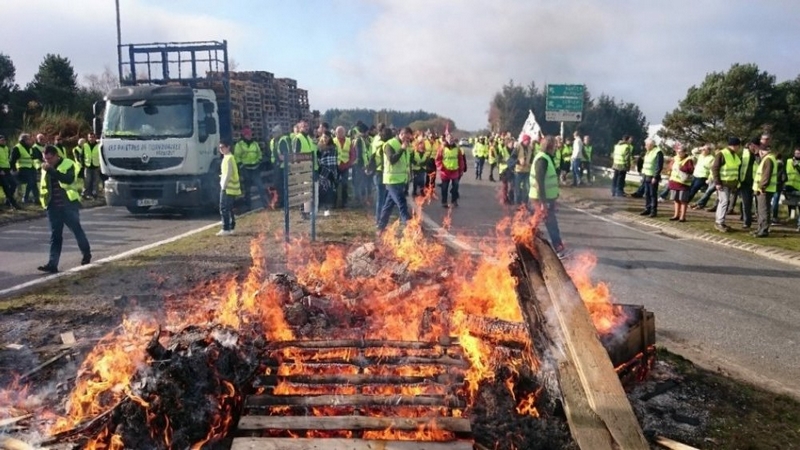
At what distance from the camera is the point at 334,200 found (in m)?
14.3

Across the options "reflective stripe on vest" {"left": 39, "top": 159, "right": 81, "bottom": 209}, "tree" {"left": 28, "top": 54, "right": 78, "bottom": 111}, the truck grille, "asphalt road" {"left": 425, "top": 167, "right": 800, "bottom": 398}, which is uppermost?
"tree" {"left": 28, "top": 54, "right": 78, "bottom": 111}

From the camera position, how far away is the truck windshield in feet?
41.9

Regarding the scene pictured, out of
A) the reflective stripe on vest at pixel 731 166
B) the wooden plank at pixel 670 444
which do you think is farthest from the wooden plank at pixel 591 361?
the reflective stripe on vest at pixel 731 166

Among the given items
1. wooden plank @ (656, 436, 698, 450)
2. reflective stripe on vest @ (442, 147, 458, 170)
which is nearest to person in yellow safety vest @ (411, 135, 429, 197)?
reflective stripe on vest @ (442, 147, 458, 170)

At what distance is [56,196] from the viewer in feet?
27.0

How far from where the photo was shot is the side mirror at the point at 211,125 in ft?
43.4

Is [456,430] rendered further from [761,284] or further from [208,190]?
[208,190]

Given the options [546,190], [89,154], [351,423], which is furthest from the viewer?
[89,154]

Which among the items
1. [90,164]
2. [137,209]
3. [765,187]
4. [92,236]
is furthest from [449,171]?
[90,164]

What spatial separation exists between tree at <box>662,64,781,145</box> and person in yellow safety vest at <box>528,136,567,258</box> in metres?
19.2

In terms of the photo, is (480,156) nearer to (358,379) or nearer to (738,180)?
(738,180)

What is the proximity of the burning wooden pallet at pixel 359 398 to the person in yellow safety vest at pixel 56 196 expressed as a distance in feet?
18.3

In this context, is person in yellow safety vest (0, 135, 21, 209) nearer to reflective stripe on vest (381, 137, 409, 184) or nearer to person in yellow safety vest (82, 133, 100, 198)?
person in yellow safety vest (82, 133, 100, 198)

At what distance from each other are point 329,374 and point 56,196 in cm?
637
